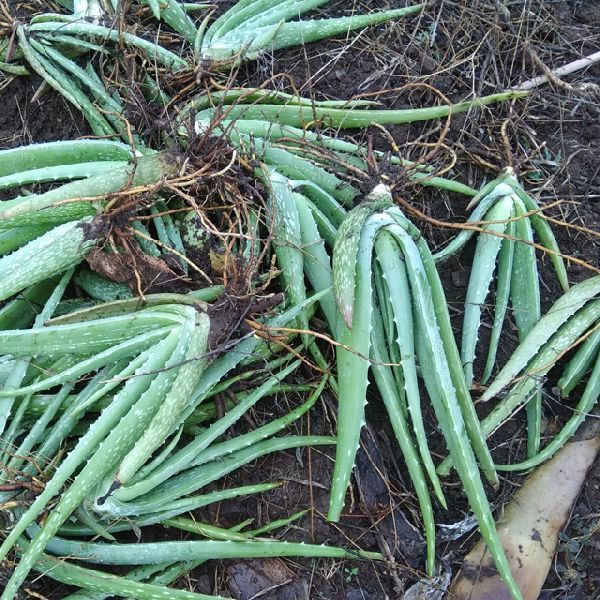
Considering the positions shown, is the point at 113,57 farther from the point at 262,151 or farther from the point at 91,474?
the point at 91,474

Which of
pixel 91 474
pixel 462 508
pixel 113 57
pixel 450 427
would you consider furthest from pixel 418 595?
pixel 113 57

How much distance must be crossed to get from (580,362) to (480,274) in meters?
0.33

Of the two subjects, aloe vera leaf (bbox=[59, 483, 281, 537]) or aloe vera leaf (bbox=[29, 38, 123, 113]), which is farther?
aloe vera leaf (bbox=[29, 38, 123, 113])

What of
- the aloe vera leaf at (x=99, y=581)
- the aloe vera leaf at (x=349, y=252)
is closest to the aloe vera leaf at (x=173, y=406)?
the aloe vera leaf at (x=99, y=581)

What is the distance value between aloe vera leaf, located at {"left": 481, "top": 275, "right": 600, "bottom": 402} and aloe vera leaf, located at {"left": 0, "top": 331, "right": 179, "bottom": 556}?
2.62ft

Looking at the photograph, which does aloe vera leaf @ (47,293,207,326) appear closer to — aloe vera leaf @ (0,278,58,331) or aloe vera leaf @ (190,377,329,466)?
aloe vera leaf @ (0,278,58,331)

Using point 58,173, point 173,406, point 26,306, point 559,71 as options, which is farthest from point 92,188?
point 559,71

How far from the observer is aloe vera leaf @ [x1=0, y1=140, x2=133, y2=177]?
5.76 ft

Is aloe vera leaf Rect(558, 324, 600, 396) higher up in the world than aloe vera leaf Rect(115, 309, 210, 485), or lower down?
lower down

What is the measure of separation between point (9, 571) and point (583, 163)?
190 cm

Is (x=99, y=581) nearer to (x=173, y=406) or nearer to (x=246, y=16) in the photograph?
(x=173, y=406)

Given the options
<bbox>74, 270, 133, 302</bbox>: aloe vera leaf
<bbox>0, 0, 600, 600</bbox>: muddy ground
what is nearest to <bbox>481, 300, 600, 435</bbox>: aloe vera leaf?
<bbox>0, 0, 600, 600</bbox>: muddy ground

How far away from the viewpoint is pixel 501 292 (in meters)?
1.84

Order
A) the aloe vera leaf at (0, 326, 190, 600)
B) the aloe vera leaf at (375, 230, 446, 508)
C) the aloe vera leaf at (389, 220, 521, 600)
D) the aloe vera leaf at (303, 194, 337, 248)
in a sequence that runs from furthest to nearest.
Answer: the aloe vera leaf at (303, 194, 337, 248), the aloe vera leaf at (375, 230, 446, 508), the aloe vera leaf at (389, 220, 521, 600), the aloe vera leaf at (0, 326, 190, 600)
